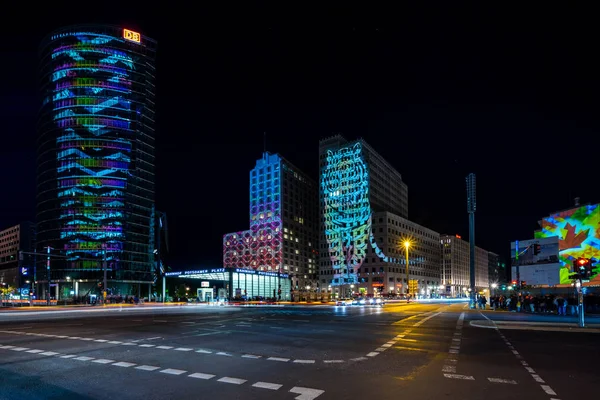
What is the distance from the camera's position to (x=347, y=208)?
6166 inches

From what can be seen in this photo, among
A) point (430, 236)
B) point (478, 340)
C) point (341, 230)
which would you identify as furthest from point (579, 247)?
point (430, 236)

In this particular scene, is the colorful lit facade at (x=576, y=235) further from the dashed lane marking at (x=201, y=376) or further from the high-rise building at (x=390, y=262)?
the dashed lane marking at (x=201, y=376)

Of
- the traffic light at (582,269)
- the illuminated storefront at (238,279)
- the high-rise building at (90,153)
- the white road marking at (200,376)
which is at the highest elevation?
the high-rise building at (90,153)

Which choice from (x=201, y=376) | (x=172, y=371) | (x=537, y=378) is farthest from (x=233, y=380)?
(x=537, y=378)

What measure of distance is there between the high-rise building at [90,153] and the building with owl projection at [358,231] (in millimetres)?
63527

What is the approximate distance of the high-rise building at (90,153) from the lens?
128750 millimetres

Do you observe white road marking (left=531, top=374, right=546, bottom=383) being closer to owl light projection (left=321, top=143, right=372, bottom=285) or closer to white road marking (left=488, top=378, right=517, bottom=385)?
white road marking (left=488, top=378, right=517, bottom=385)

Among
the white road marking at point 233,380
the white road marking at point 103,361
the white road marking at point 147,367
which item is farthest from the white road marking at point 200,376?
the white road marking at point 103,361

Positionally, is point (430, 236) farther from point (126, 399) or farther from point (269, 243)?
point (126, 399)

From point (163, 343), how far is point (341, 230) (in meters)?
143

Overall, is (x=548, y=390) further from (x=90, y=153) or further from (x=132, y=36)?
(x=132, y=36)

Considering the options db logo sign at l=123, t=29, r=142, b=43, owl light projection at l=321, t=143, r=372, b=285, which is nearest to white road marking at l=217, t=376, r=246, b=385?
owl light projection at l=321, t=143, r=372, b=285

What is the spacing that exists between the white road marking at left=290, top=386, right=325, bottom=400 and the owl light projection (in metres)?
141

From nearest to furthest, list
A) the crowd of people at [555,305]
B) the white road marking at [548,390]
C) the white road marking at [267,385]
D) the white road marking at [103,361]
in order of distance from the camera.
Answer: the white road marking at [548,390] < the white road marking at [267,385] < the white road marking at [103,361] < the crowd of people at [555,305]
